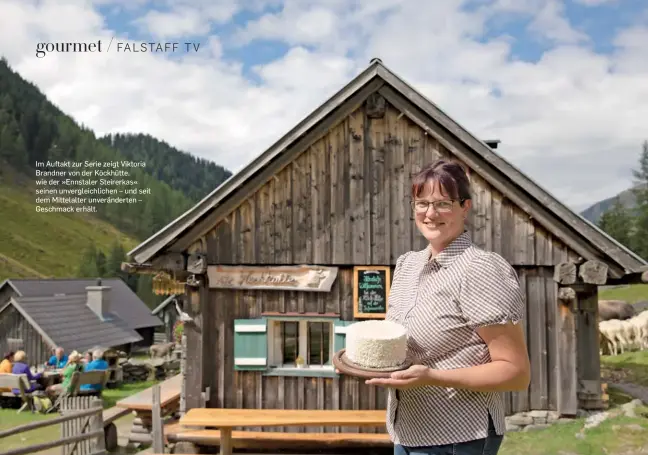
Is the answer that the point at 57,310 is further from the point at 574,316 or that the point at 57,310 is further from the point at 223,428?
the point at 574,316

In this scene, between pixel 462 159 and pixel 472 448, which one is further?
pixel 462 159

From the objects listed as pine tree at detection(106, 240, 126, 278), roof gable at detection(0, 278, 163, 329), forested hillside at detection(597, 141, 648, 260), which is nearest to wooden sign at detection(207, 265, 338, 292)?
roof gable at detection(0, 278, 163, 329)

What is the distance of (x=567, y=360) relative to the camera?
27.5 ft

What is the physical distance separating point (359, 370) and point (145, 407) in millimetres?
8485

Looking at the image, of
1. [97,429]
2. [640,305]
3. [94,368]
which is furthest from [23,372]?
[640,305]

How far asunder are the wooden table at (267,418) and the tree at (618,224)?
5067 cm

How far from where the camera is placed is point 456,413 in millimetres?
2064

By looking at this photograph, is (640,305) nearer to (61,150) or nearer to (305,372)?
(305,372)

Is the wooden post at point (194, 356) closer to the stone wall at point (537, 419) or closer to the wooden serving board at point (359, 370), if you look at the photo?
the stone wall at point (537, 419)

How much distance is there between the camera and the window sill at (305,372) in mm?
8711

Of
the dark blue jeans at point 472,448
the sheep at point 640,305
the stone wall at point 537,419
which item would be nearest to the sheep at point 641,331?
the sheep at point 640,305

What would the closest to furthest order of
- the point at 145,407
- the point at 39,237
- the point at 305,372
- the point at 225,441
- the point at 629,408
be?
the point at 225,441
the point at 629,408
the point at 305,372
the point at 145,407
the point at 39,237

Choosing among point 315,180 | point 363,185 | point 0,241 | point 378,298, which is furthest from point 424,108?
point 0,241

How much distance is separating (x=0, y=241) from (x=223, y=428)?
89.1 m
